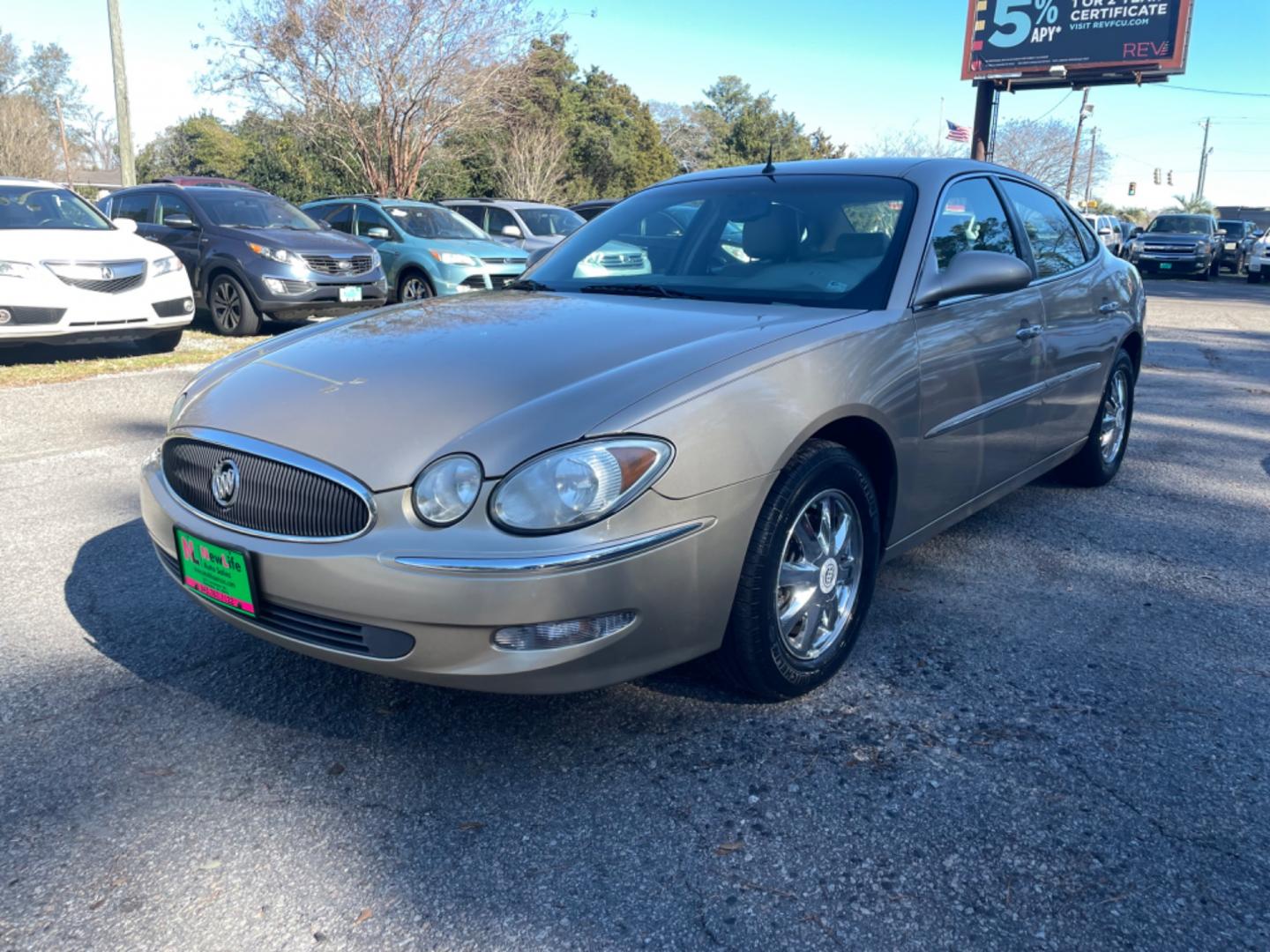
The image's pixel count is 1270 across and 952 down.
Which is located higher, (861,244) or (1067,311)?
(861,244)

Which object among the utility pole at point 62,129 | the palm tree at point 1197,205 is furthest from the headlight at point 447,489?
the palm tree at point 1197,205

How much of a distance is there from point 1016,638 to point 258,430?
2.47 metres

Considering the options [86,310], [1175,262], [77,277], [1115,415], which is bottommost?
[1115,415]

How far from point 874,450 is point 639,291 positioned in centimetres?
99

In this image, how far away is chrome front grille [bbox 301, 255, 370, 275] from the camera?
10.6m

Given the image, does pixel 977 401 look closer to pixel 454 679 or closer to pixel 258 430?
pixel 454 679

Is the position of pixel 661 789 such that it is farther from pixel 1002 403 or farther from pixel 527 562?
pixel 1002 403

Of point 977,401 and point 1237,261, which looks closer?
point 977,401

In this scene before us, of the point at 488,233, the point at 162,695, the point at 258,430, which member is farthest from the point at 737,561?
the point at 488,233

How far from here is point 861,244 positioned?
3.46 metres

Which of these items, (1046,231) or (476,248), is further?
(476,248)

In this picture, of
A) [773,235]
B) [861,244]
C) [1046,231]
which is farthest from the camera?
[1046,231]

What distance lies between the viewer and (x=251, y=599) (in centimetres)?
249

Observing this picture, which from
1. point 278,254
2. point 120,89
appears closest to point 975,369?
point 278,254
